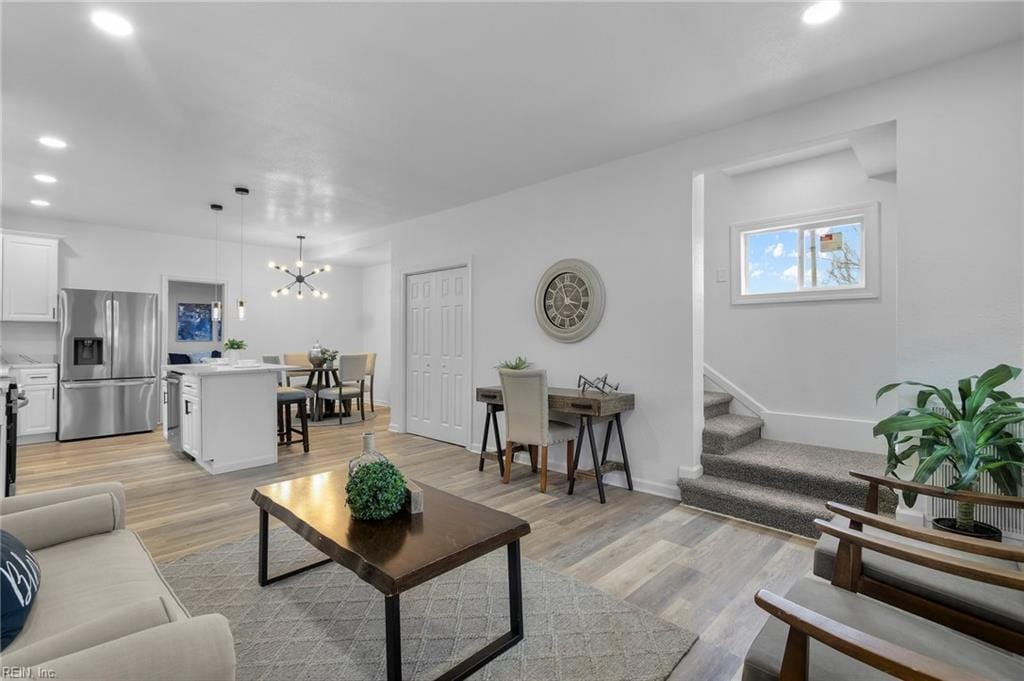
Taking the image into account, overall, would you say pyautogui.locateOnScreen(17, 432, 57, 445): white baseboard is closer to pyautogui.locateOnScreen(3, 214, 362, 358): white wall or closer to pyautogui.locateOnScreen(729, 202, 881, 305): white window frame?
pyautogui.locateOnScreen(3, 214, 362, 358): white wall

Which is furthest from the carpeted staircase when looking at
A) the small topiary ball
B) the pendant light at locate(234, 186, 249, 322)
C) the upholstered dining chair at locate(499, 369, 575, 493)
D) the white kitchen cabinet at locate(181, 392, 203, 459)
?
the pendant light at locate(234, 186, 249, 322)

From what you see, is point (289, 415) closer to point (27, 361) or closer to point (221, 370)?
point (221, 370)

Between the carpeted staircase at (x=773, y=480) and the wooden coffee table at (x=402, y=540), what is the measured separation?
1.97 meters

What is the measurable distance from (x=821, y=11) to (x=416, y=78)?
202 cm

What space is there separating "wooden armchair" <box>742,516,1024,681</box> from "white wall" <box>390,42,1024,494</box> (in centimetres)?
169

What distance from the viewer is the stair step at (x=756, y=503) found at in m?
2.92

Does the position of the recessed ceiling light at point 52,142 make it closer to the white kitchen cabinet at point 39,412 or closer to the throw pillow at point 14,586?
the white kitchen cabinet at point 39,412

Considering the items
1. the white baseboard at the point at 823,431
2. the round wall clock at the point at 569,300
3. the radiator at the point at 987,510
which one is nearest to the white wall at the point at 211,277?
the round wall clock at the point at 569,300

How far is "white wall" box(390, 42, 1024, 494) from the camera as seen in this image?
8.01ft

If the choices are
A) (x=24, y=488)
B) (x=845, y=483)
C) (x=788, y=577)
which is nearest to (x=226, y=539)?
(x=24, y=488)

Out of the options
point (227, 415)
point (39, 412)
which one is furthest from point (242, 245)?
point (227, 415)

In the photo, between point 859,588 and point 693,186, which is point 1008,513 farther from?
point 693,186

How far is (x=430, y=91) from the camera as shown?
112 inches

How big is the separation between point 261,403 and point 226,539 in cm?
193
